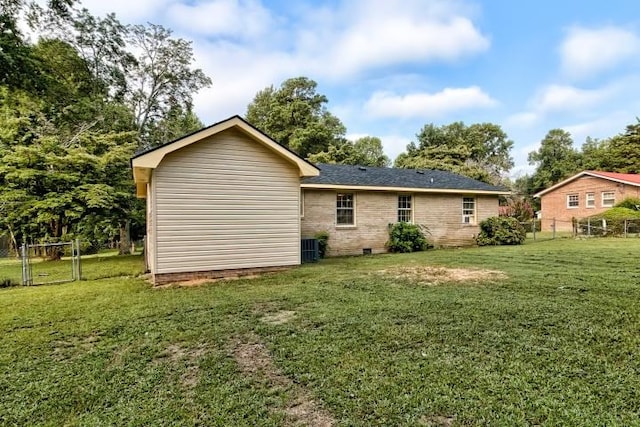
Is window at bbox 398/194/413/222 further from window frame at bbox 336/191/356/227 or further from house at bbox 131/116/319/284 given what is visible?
house at bbox 131/116/319/284

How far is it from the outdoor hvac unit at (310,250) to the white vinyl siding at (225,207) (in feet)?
5.77

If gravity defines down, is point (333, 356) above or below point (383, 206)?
below

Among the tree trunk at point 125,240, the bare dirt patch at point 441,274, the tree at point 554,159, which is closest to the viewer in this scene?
the bare dirt patch at point 441,274

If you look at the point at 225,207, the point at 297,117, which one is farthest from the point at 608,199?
the point at 225,207

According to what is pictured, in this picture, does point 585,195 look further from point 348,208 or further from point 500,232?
point 348,208

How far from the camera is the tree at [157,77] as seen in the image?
72.1 ft

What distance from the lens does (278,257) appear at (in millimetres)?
9289

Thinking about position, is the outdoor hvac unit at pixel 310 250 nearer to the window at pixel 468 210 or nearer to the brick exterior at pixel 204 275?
the brick exterior at pixel 204 275

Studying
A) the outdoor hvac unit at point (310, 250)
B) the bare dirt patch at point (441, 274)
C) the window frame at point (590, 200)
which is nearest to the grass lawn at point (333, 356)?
the bare dirt patch at point (441, 274)

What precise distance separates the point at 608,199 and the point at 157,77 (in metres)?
29.4

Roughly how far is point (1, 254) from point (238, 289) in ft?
61.7

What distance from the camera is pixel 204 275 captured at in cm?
841

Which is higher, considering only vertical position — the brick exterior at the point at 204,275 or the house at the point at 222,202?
the house at the point at 222,202

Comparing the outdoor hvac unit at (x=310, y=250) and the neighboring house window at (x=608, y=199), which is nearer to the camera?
the outdoor hvac unit at (x=310, y=250)
